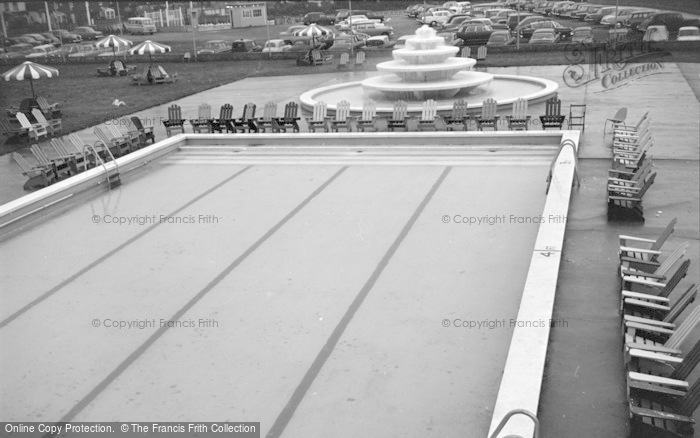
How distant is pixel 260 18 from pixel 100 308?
53619 millimetres

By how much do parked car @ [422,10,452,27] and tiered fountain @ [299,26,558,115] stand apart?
28.9 m

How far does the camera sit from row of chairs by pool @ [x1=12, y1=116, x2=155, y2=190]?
46.1 ft

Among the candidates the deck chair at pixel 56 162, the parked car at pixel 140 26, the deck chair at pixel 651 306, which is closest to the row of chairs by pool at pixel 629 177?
the deck chair at pixel 651 306

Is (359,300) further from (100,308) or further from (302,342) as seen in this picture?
(100,308)

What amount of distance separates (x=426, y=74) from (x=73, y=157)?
1020 cm

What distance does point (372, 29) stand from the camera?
4294 cm

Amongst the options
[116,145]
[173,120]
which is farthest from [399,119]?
[116,145]

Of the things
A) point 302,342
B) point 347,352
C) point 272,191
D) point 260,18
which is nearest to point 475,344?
point 347,352

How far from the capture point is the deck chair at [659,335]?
6059 mm

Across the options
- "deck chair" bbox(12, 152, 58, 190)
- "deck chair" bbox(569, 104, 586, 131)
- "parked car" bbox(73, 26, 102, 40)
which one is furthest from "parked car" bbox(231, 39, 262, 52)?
"deck chair" bbox(12, 152, 58, 190)

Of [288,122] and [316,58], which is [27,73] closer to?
[288,122]

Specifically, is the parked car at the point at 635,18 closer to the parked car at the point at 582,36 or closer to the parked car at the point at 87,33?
the parked car at the point at 582,36

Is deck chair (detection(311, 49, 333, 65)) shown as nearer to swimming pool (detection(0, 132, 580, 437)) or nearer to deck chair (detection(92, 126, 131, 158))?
deck chair (detection(92, 126, 131, 158))

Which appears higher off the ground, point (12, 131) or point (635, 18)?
point (635, 18)
